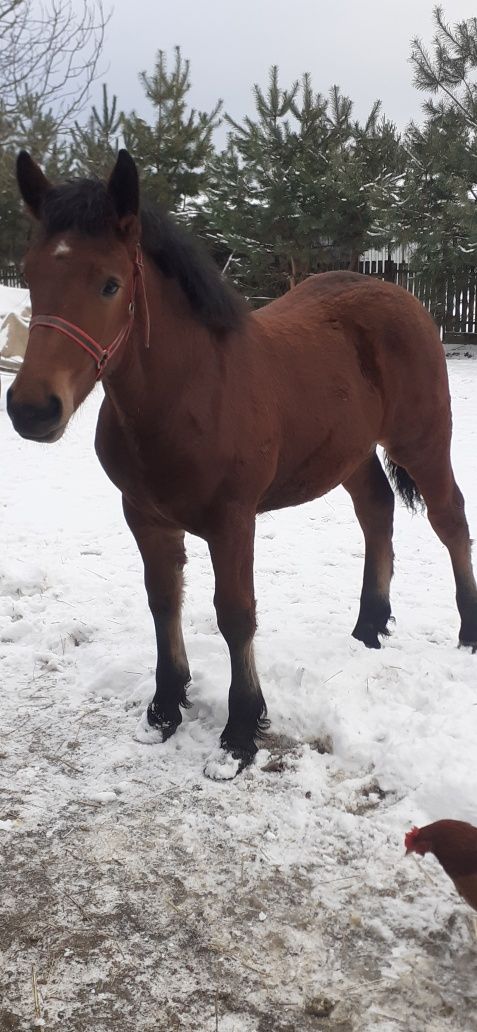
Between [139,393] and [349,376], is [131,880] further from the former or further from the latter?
[349,376]

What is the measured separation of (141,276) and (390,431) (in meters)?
1.46

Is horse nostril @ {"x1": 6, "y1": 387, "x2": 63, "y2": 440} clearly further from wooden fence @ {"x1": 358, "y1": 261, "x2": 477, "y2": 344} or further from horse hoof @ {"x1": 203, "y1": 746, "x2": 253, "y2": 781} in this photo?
wooden fence @ {"x1": 358, "y1": 261, "x2": 477, "y2": 344}

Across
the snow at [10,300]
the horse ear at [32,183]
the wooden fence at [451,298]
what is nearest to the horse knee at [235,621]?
the horse ear at [32,183]

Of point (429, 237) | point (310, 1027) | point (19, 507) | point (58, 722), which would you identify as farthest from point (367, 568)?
point (429, 237)

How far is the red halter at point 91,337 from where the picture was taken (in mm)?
1847

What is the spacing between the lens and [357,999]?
1.59m

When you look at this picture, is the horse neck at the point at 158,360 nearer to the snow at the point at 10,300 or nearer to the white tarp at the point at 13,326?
the white tarp at the point at 13,326

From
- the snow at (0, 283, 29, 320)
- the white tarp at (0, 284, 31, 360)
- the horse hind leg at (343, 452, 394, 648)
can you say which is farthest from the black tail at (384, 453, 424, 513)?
the snow at (0, 283, 29, 320)

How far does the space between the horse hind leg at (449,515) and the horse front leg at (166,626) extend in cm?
121

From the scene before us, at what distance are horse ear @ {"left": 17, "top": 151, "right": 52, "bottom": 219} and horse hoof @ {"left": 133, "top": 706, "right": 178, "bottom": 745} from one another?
1.74m

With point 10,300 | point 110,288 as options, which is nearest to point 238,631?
point 110,288

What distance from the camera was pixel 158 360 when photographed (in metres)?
2.25

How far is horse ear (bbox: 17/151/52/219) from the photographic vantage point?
1.97m

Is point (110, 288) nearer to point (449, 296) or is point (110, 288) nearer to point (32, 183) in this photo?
point (32, 183)
